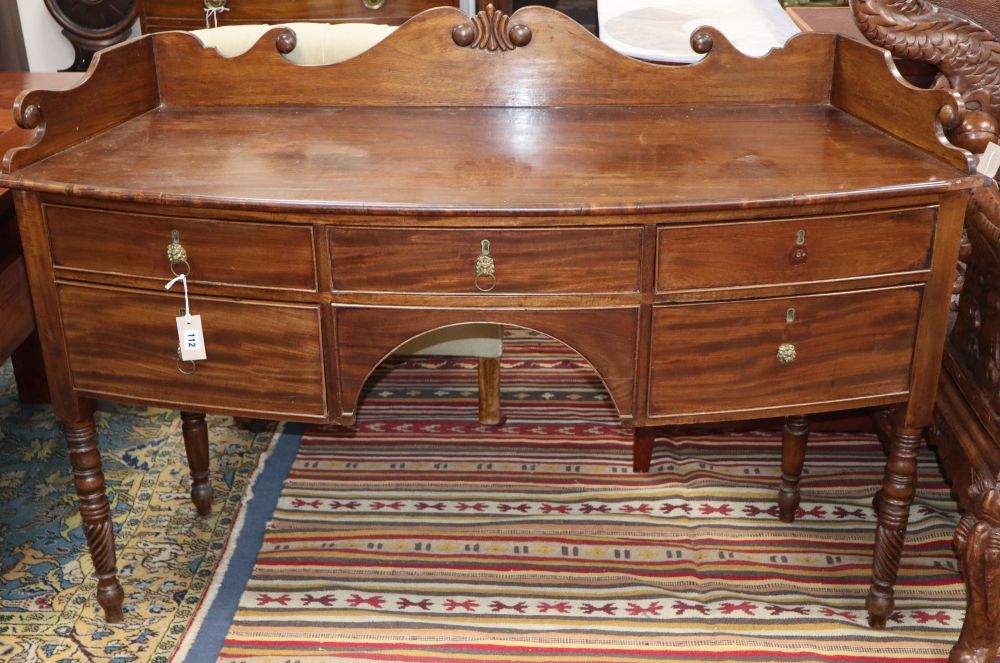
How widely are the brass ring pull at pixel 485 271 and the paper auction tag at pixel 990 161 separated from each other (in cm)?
94

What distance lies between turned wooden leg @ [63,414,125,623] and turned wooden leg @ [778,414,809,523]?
60.1 inches

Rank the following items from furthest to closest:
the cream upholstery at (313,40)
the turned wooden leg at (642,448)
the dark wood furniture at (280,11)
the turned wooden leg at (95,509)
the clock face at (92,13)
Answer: the clock face at (92,13) → the dark wood furniture at (280,11) → the turned wooden leg at (642,448) → the cream upholstery at (313,40) → the turned wooden leg at (95,509)

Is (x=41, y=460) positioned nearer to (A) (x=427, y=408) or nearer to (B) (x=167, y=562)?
(B) (x=167, y=562)

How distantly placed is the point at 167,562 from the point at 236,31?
1.24 m

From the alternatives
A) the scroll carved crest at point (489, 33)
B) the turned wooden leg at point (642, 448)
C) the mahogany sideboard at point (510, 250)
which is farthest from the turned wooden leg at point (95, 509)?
the turned wooden leg at point (642, 448)

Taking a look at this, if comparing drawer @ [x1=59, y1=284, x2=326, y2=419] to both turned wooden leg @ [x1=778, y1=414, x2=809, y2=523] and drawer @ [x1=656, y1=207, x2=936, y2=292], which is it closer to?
drawer @ [x1=656, y1=207, x2=936, y2=292]

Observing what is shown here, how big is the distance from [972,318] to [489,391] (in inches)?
51.8

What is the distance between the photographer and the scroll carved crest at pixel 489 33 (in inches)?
84.4

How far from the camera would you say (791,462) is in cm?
250

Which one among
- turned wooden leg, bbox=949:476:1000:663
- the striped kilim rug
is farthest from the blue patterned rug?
turned wooden leg, bbox=949:476:1000:663

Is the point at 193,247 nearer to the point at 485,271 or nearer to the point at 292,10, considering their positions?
the point at 485,271

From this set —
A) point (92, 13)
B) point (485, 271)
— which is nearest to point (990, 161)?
point (485, 271)

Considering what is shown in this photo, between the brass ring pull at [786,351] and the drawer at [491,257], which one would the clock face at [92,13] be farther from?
the brass ring pull at [786,351]

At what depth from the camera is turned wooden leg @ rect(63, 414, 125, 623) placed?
2064 mm
